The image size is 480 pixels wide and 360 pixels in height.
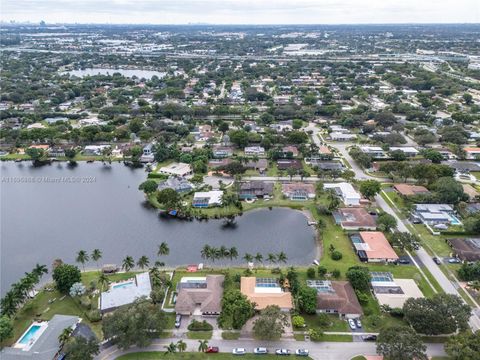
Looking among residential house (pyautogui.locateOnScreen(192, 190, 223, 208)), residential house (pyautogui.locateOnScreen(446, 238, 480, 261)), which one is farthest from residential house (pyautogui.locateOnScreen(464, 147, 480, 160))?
residential house (pyautogui.locateOnScreen(192, 190, 223, 208))

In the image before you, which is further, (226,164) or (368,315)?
(226,164)

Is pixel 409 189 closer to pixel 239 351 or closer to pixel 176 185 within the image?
pixel 176 185

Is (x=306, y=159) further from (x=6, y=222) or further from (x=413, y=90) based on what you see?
(x=413, y=90)

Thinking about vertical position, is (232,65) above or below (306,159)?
above

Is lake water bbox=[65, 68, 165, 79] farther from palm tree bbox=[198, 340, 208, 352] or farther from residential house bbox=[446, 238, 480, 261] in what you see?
palm tree bbox=[198, 340, 208, 352]

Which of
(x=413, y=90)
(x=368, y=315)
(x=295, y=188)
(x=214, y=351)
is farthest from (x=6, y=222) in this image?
(x=413, y=90)

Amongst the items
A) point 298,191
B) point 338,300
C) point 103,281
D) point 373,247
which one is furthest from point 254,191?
point 103,281
